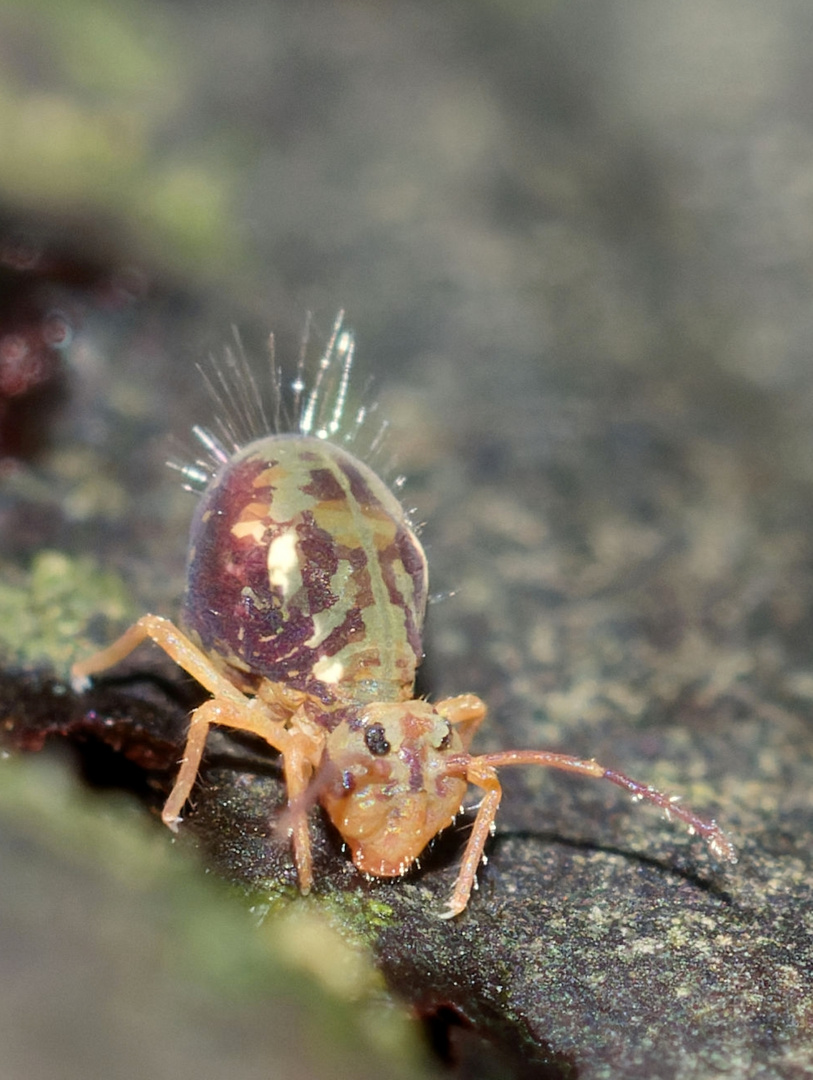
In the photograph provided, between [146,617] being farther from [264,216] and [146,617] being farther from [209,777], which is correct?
[264,216]

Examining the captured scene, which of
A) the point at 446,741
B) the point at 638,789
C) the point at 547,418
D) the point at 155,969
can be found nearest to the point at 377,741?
the point at 446,741

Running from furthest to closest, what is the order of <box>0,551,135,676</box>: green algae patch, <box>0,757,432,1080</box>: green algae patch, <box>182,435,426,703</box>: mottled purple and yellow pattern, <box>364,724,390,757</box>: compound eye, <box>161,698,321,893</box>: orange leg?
<box>0,551,135,676</box>: green algae patch
<box>182,435,426,703</box>: mottled purple and yellow pattern
<box>364,724,390,757</box>: compound eye
<box>161,698,321,893</box>: orange leg
<box>0,757,432,1080</box>: green algae patch

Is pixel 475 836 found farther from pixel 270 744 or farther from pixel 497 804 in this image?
pixel 270 744

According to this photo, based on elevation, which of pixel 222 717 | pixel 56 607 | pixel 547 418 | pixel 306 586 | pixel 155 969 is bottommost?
pixel 155 969

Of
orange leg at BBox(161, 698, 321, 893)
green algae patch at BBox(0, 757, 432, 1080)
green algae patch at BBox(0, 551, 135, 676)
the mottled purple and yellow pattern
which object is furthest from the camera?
green algae patch at BBox(0, 551, 135, 676)

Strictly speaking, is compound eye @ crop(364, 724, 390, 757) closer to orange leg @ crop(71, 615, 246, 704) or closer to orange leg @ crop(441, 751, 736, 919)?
orange leg @ crop(441, 751, 736, 919)

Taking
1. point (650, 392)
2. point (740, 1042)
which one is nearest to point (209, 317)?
point (650, 392)

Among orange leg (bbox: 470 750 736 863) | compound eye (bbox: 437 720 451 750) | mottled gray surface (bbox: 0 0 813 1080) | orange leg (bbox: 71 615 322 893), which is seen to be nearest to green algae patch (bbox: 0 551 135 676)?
mottled gray surface (bbox: 0 0 813 1080)
